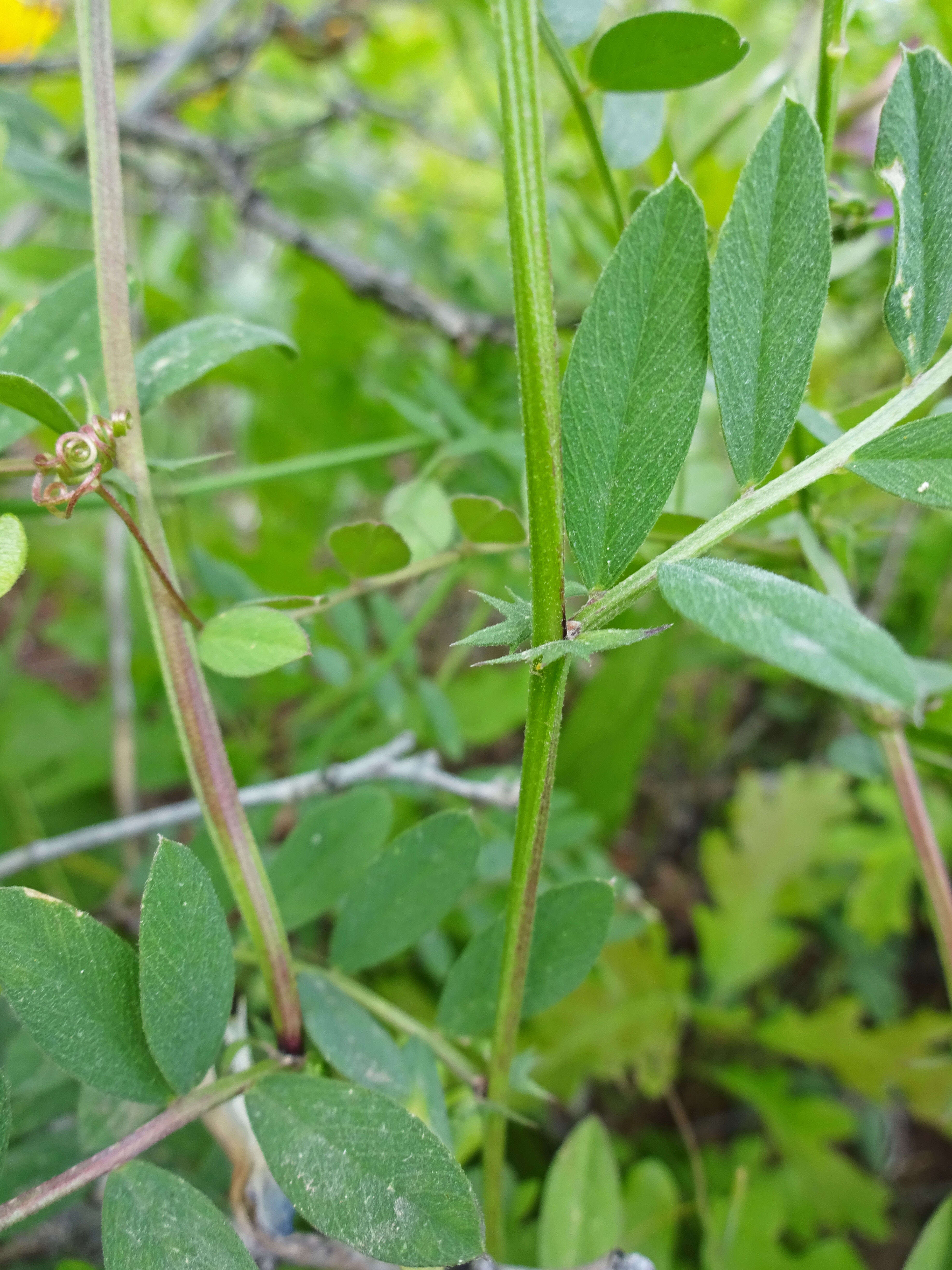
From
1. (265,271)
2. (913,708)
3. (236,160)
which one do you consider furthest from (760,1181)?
(265,271)

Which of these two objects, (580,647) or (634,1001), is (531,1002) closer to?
(580,647)

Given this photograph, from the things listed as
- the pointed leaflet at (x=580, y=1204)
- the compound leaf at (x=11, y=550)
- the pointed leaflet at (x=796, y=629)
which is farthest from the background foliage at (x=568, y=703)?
the pointed leaflet at (x=796, y=629)

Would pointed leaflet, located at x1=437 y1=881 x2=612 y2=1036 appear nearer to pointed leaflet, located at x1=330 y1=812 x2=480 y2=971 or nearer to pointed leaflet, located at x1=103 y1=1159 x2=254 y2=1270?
pointed leaflet, located at x1=330 y1=812 x2=480 y2=971

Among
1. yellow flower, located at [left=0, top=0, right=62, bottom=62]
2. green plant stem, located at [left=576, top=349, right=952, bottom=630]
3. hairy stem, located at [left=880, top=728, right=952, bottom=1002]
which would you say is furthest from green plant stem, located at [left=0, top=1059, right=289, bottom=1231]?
yellow flower, located at [left=0, top=0, right=62, bottom=62]

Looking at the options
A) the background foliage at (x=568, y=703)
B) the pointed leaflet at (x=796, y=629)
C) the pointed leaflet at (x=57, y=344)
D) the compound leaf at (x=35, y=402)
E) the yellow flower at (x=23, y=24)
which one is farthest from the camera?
the yellow flower at (x=23, y=24)

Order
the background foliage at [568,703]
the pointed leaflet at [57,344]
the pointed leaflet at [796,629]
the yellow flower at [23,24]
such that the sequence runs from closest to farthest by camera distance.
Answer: the pointed leaflet at [796,629] → the pointed leaflet at [57,344] → the background foliage at [568,703] → the yellow flower at [23,24]

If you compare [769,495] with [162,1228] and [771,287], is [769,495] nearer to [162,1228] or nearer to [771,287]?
[771,287]

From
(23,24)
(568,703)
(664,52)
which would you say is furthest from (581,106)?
(23,24)

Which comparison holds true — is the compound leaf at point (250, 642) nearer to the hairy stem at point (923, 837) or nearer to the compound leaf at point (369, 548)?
the compound leaf at point (369, 548)
